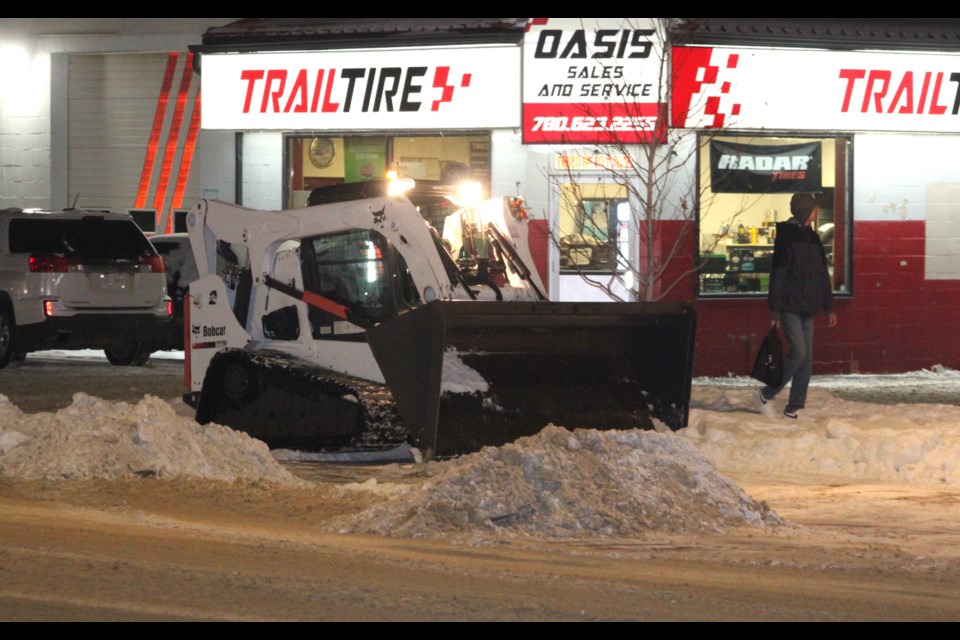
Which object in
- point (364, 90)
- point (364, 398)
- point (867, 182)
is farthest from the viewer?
point (867, 182)

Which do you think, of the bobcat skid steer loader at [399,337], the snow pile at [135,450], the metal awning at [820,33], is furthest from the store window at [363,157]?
the snow pile at [135,450]

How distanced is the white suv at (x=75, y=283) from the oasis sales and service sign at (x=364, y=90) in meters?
2.23

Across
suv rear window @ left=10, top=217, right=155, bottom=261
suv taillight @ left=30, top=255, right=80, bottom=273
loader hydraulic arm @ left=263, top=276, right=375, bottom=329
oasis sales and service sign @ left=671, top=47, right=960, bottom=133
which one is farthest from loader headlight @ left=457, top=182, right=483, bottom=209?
suv taillight @ left=30, top=255, right=80, bottom=273

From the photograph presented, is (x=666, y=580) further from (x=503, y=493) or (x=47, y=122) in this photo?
(x=47, y=122)

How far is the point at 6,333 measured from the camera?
16859 millimetres

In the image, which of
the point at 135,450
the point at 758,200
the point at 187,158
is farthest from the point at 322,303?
the point at 187,158

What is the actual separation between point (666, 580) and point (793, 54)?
1211 cm

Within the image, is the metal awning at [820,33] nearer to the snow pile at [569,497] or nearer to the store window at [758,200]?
the store window at [758,200]

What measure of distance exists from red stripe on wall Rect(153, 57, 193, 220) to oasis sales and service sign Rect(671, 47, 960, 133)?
25.8 ft

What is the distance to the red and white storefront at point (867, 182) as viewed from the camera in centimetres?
1730

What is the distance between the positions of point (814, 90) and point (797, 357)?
6828mm

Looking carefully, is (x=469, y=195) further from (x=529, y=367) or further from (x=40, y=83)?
(x=40, y=83)

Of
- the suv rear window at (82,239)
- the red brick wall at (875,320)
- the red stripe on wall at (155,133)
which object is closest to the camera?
the suv rear window at (82,239)

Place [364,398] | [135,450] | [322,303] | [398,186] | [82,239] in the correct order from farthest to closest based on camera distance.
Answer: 1. [82,239]
2. [398,186]
3. [322,303]
4. [364,398]
5. [135,450]
